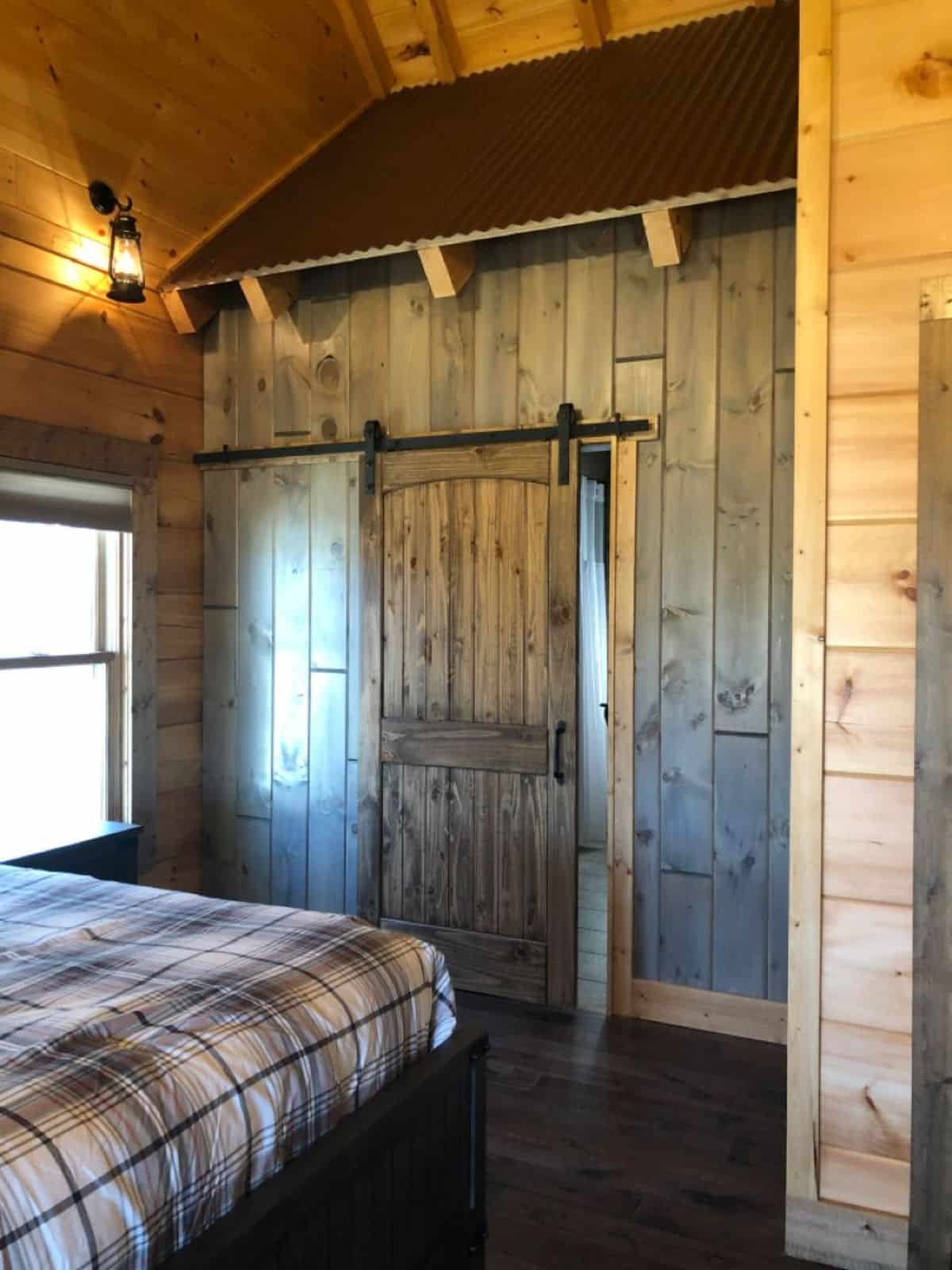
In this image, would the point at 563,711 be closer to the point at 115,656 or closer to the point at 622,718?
the point at 622,718

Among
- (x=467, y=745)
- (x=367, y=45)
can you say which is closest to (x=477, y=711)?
(x=467, y=745)

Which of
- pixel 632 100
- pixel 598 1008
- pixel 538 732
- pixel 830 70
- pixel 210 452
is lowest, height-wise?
pixel 598 1008

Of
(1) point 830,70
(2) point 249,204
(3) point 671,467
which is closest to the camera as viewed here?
(1) point 830,70

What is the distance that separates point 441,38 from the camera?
13.8 feet

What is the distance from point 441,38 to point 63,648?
282 centimetres

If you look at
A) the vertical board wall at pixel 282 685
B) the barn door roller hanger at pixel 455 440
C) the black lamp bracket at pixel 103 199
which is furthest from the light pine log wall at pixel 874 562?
the black lamp bracket at pixel 103 199

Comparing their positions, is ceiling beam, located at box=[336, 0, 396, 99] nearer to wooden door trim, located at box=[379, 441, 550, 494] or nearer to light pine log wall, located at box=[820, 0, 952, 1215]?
wooden door trim, located at box=[379, 441, 550, 494]

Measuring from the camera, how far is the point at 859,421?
2.23 meters

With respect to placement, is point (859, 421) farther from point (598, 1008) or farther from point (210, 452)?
point (210, 452)

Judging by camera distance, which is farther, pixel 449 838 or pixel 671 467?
pixel 449 838

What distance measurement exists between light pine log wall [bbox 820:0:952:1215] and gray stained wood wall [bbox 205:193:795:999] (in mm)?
1165

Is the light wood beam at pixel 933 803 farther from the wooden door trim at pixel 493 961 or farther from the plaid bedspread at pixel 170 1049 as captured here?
the wooden door trim at pixel 493 961

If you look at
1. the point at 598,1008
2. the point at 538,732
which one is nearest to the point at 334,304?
the point at 538,732

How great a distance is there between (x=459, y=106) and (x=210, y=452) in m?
1.71
